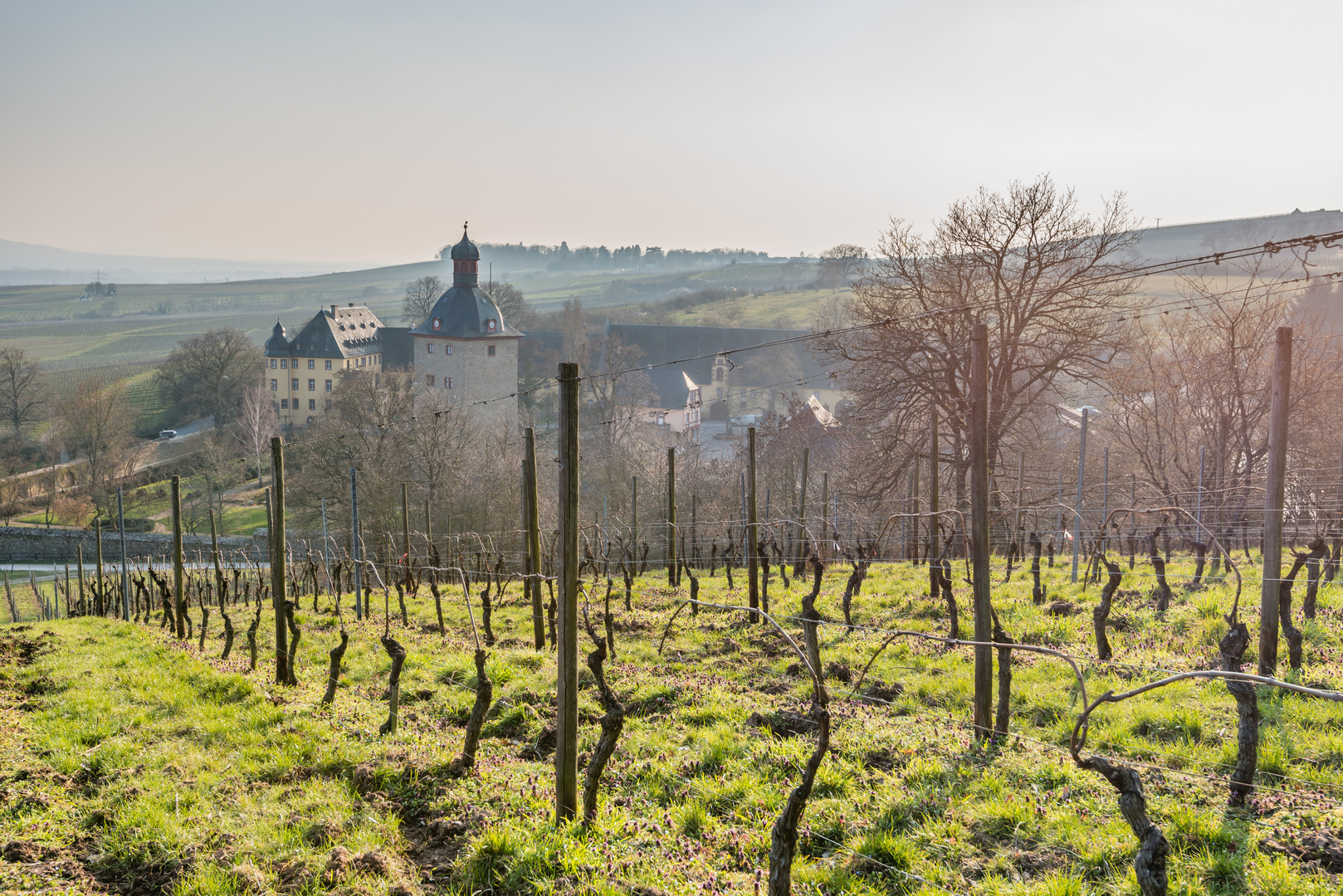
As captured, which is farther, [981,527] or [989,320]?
[989,320]


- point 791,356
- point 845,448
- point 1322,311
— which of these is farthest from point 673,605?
point 791,356

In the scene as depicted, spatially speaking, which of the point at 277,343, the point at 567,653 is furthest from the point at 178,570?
the point at 277,343

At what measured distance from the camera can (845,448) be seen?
30.6m

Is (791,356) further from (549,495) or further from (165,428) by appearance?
(165,428)

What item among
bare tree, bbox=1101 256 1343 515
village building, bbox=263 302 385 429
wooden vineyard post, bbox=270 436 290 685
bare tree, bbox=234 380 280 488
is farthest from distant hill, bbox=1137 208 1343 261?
village building, bbox=263 302 385 429

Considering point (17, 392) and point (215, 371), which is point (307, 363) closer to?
point (215, 371)

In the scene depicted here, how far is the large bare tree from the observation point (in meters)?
15.4

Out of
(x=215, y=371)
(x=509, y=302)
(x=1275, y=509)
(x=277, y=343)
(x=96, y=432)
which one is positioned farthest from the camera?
(x=509, y=302)

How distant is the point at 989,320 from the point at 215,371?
6399 cm

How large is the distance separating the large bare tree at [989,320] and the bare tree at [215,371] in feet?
199

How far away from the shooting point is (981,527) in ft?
20.7

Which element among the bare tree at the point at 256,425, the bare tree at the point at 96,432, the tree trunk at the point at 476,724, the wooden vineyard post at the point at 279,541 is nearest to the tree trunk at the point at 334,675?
the wooden vineyard post at the point at 279,541

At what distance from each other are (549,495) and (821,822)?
28.2m

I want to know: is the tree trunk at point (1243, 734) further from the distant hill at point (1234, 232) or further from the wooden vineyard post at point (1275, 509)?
the distant hill at point (1234, 232)
